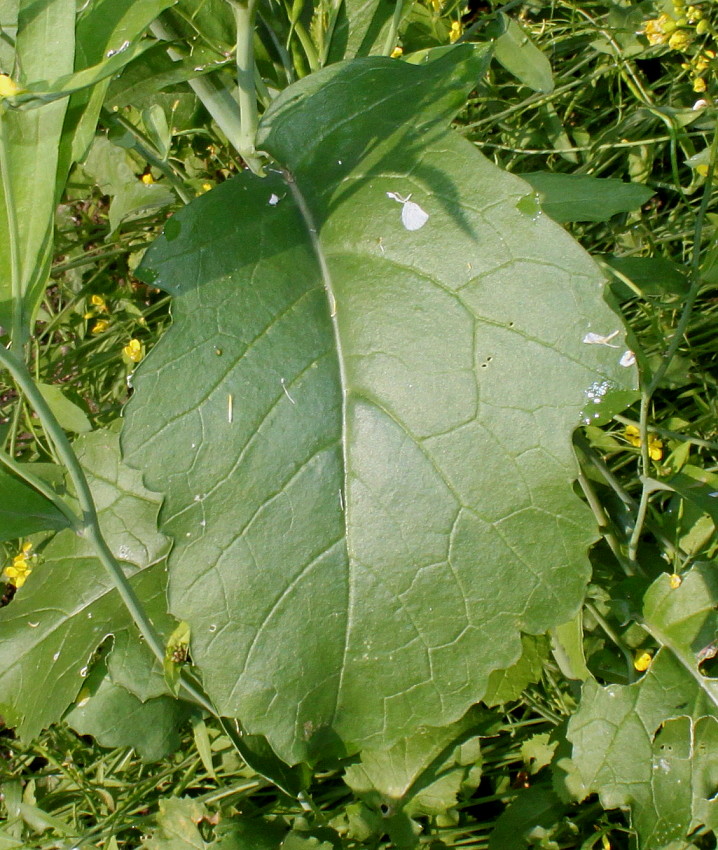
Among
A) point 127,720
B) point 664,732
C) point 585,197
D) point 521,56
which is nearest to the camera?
point 585,197

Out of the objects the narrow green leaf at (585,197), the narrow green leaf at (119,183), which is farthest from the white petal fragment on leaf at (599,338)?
the narrow green leaf at (119,183)

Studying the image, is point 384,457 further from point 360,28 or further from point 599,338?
point 360,28

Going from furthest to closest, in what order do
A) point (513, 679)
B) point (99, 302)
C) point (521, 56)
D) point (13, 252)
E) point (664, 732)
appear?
point (99, 302), point (521, 56), point (513, 679), point (664, 732), point (13, 252)

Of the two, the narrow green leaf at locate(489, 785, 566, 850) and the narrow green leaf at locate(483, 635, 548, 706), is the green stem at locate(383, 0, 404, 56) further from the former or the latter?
the narrow green leaf at locate(489, 785, 566, 850)

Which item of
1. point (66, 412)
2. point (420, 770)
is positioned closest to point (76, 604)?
point (66, 412)

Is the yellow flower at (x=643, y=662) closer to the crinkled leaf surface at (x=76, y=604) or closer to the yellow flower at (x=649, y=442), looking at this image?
the yellow flower at (x=649, y=442)

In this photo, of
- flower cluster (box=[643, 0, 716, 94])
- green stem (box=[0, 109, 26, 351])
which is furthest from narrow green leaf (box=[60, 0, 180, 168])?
flower cluster (box=[643, 0, 716, 94])

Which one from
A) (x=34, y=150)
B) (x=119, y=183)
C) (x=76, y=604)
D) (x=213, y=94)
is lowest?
(x=76, y=604)
